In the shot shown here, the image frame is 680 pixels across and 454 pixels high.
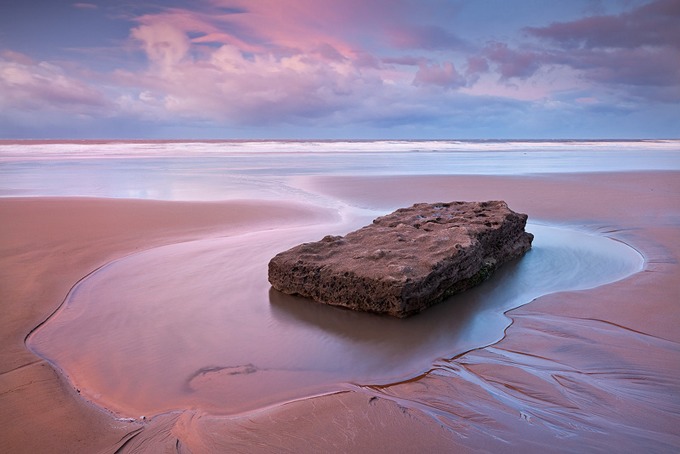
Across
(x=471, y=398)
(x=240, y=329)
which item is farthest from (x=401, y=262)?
(x=471, y=398)

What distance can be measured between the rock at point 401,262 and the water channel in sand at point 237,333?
0.42 ft

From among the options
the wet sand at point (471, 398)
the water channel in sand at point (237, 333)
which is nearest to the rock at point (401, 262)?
the water channel in sand at point (237, 333)

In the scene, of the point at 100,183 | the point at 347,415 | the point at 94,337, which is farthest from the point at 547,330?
the point at 100,183

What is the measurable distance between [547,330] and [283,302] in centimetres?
214

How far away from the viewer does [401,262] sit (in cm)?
397

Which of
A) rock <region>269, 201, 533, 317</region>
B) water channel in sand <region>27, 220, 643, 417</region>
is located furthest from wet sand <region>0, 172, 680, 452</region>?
rock <region>269, 201, 533, 317</region>

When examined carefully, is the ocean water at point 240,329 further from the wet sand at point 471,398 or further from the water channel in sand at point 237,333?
the wet sand at point 471,398

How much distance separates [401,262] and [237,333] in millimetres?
1461

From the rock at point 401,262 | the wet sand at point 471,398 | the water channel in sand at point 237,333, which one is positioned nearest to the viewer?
the wet sand at point 471,398

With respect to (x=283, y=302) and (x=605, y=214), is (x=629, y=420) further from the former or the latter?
(x=605, y=214)

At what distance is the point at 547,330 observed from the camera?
3436mm

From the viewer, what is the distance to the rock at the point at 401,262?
147 inches

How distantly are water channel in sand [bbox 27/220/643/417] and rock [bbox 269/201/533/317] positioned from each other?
0.42 feet

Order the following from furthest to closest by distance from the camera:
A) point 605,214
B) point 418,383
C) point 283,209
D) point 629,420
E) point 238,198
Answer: point 238,198
point 283,209
point 605,214
point 418,383
point 629,420
